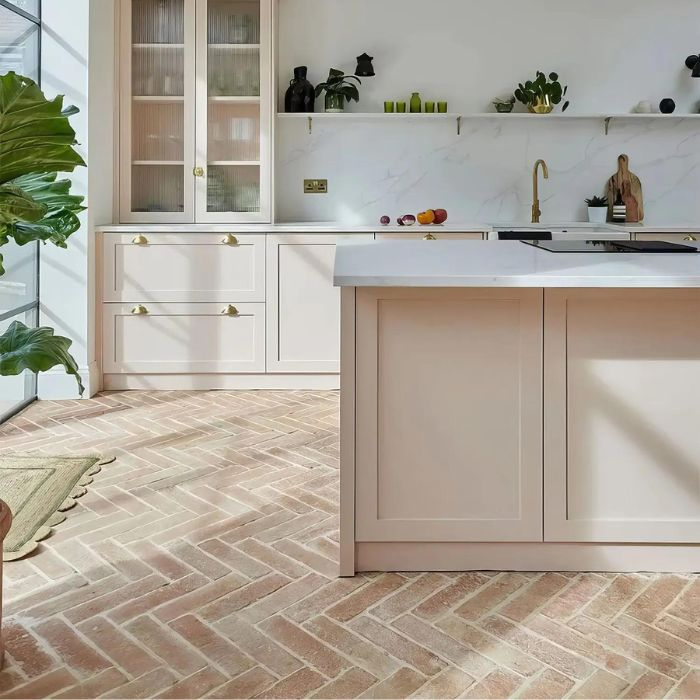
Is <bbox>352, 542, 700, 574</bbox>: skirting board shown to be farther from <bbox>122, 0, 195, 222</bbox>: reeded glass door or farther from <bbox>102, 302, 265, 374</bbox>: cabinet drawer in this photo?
<bbox>122, 0, 195, 222</bbox>: reeded glass door

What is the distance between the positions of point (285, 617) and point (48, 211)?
3.78ft

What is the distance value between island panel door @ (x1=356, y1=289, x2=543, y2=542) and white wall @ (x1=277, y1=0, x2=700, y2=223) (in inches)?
126

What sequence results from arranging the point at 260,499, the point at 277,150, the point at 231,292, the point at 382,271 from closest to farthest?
1. the point at 382,271
2. the point at 260,499
3. the point at 231,292
4. the point at 277,150

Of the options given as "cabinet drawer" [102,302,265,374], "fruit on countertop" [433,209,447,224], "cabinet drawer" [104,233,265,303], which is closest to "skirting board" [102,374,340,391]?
"cabinet drawer" [102,302,265,374]

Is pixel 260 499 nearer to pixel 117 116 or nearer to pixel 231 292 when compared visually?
pixel 231 292

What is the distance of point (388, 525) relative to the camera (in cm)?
224

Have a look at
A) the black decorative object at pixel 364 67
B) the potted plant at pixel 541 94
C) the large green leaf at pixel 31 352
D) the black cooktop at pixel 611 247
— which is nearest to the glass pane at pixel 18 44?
the black decorative object at pixel 364 67

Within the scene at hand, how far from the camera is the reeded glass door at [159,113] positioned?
188 inches

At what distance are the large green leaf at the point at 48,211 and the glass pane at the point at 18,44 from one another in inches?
89.3

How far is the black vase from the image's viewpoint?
198 inches

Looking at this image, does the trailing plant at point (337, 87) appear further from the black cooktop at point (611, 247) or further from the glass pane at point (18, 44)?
the black cooktop at point (611, 247)

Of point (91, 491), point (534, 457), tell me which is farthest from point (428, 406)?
point (91, 491)

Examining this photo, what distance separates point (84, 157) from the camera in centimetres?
434

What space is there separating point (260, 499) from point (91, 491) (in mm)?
640
